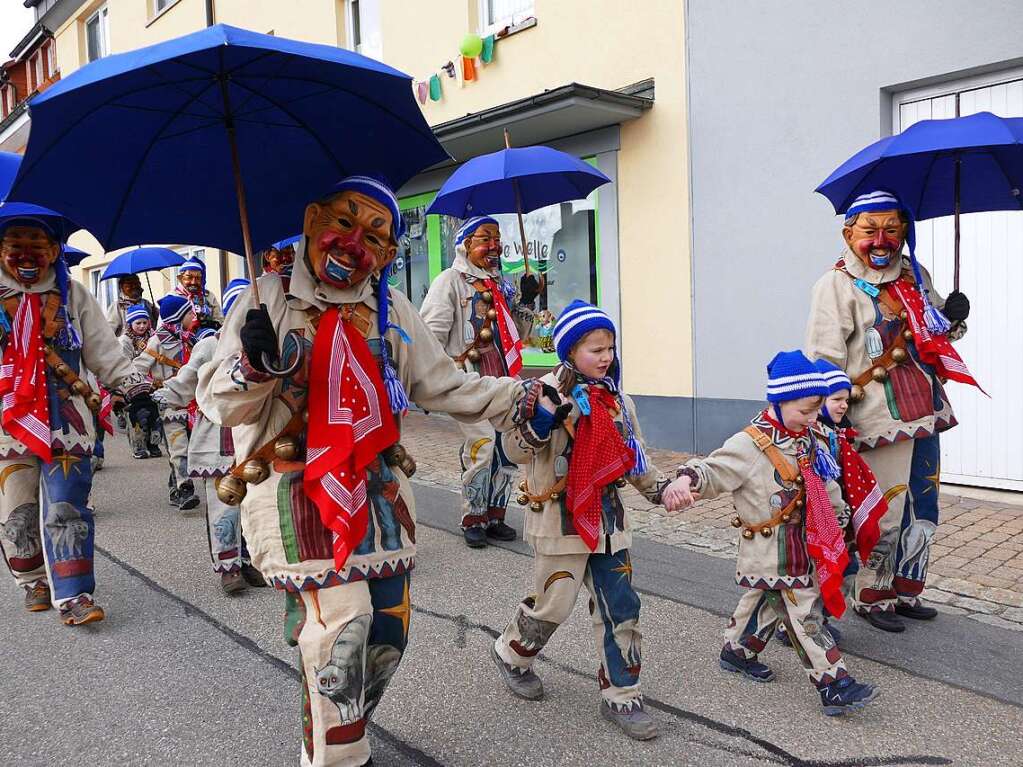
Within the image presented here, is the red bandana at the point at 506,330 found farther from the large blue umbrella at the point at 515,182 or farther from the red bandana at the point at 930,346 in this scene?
the red bandana at the point at 930,346

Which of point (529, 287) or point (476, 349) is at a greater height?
point (529, 287)

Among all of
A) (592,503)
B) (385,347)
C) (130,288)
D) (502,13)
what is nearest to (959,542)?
(592,503)

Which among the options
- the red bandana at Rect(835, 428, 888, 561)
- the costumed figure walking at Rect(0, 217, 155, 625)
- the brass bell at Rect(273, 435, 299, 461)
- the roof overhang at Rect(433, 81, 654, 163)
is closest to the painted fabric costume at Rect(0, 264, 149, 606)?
the costumed figure walking at Rect(0, 217, 155, 625)

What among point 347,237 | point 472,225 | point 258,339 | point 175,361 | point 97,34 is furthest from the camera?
point 97,34

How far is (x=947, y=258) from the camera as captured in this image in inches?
260

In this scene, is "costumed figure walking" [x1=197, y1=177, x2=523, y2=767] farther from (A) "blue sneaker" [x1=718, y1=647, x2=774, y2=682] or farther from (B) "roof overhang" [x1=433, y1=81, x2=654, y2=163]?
(B) "roof overhang" [x1=433, y1=81, x2=654, y2=163]

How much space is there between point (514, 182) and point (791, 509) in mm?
Result: 2812

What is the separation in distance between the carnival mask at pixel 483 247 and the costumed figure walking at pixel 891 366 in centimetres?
219

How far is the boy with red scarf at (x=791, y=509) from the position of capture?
10.3ft

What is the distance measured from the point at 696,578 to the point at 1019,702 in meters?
1.77

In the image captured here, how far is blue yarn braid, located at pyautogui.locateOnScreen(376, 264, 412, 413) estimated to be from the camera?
262cm

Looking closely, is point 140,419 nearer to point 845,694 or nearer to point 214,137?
point 214,137

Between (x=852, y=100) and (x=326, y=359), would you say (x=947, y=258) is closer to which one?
(x=852, y=100)

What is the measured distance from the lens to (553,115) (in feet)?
Result: 27.5
